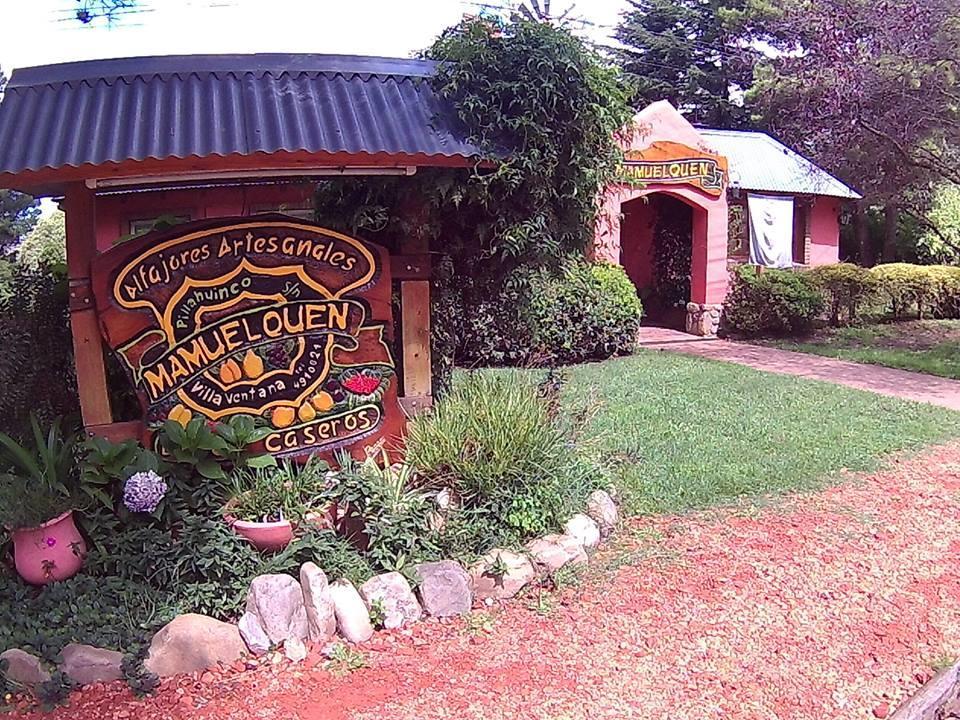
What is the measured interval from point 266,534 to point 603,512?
1878mm

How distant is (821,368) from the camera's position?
11.1 metres

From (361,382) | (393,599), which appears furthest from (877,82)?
(393,599)

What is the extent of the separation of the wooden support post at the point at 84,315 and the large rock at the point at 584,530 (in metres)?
2.53

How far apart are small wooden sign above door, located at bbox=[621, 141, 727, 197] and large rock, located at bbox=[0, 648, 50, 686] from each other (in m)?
11.4

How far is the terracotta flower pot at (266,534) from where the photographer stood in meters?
3.87

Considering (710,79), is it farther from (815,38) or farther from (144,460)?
(144,460)

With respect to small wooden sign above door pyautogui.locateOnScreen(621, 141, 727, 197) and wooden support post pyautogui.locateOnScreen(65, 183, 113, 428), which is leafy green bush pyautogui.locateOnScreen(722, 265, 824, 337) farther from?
wooden support post pyautogui.locateOnScreen(65, 183, 113, 428)

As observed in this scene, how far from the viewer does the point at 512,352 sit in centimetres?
1062

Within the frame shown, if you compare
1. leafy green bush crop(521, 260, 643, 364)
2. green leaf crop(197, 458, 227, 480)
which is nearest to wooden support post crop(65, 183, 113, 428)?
green leaf crop(197, 458, 227, 480)

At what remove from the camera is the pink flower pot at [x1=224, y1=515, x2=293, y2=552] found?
12.7 feet

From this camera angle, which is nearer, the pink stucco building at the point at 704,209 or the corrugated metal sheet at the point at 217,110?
the corrugated metal sheet at the point at 217,110

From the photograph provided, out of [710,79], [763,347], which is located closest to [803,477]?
[763,347]

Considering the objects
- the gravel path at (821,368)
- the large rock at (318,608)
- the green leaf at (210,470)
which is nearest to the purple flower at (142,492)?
the green leaf at (210,470)

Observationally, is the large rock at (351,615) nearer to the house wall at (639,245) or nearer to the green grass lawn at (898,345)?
the green grass lawn at (898,345)
